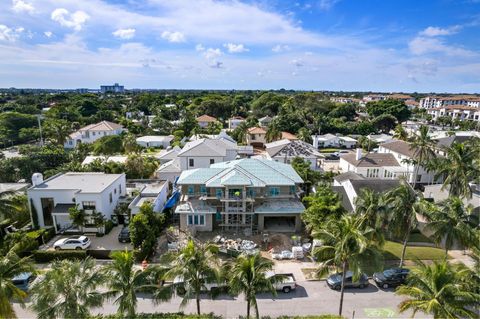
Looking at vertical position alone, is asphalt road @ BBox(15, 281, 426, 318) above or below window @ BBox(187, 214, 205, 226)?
below

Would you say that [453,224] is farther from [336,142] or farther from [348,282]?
[336,142]

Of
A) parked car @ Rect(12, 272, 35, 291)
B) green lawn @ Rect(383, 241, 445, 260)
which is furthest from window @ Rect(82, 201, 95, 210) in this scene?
green lawn @ Rect(383, 241, 445, 260)

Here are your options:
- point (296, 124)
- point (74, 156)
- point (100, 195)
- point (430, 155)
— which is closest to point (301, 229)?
point (100, 195)

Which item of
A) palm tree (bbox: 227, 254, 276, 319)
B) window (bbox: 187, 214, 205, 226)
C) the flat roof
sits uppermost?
the flat roof

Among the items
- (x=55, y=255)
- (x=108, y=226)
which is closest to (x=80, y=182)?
(x=108, y=226)

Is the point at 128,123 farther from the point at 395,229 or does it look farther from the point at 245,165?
the point at 395,229

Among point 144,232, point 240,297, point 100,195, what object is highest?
point 100,195

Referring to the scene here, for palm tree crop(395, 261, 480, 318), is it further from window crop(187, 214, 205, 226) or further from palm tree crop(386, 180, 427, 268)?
window crop(187, 214, 205, 226)
